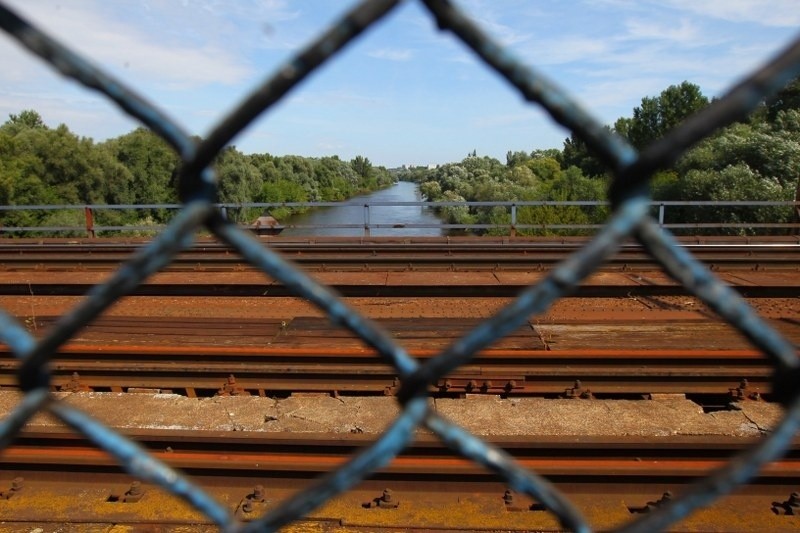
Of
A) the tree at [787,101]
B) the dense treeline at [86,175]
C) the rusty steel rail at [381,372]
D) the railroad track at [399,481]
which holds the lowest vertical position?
the railroad track at [399,481]

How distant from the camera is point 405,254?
1079 centimetres

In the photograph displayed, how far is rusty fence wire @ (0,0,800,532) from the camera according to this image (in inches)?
26.3

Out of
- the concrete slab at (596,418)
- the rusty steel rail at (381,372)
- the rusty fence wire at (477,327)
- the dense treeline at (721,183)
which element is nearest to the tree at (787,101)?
the dense treeline at (721,183)

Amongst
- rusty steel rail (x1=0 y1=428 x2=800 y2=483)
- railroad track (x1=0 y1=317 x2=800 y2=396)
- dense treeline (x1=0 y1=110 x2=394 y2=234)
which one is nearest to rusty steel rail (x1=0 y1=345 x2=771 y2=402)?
railroad track (x1=0 y1=317 x2=800 y2=396)

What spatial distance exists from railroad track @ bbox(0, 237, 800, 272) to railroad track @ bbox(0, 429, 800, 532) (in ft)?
16.5

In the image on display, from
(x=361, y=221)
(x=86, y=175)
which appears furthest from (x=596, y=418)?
(x=86, y=175)

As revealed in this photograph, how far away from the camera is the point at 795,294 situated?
8.10 metres

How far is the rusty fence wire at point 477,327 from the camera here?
0.67m

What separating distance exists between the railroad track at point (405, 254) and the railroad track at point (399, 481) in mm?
5043

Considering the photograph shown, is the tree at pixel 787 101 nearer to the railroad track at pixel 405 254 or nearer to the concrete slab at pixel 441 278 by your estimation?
the railroad track at pixel 405 254

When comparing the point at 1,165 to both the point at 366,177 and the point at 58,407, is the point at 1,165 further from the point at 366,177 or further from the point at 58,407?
the point at 366,177

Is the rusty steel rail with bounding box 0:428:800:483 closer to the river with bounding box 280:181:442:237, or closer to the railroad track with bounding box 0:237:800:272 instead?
the river with bounding box 280:181:442:237

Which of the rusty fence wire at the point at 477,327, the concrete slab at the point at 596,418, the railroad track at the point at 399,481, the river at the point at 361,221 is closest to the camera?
the rusty fence wire at the point at 477,327

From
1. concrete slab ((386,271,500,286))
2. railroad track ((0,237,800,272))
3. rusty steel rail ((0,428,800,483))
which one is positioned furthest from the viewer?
railroad track ((0,237,800,272))
